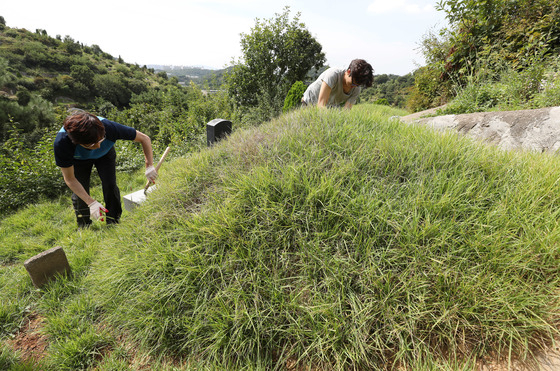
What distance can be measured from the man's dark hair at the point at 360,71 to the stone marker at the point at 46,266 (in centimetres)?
367

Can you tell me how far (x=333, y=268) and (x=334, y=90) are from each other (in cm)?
264

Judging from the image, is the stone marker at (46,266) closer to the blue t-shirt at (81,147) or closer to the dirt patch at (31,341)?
the dirt patch at (31,341)

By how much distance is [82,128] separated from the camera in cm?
198

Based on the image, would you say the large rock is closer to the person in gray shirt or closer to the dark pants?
the person in gray shirt

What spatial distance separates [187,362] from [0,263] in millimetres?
2876

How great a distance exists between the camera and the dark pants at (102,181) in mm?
2752

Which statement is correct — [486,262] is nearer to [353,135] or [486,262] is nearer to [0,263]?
[353,135]

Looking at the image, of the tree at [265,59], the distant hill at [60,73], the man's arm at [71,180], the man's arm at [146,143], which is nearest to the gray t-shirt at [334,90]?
the man's arm at [146,143]

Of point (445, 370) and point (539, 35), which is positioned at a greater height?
point (539, 35)

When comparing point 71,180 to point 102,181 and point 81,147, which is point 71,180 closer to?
point 81,147

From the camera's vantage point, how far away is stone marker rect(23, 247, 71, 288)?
6.18ft

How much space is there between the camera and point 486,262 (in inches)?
48.4

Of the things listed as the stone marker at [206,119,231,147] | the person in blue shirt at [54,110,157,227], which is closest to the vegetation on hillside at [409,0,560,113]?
the stone marker at [206,119,231,147]

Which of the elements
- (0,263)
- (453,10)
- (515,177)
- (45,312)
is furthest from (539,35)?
(0,263)
